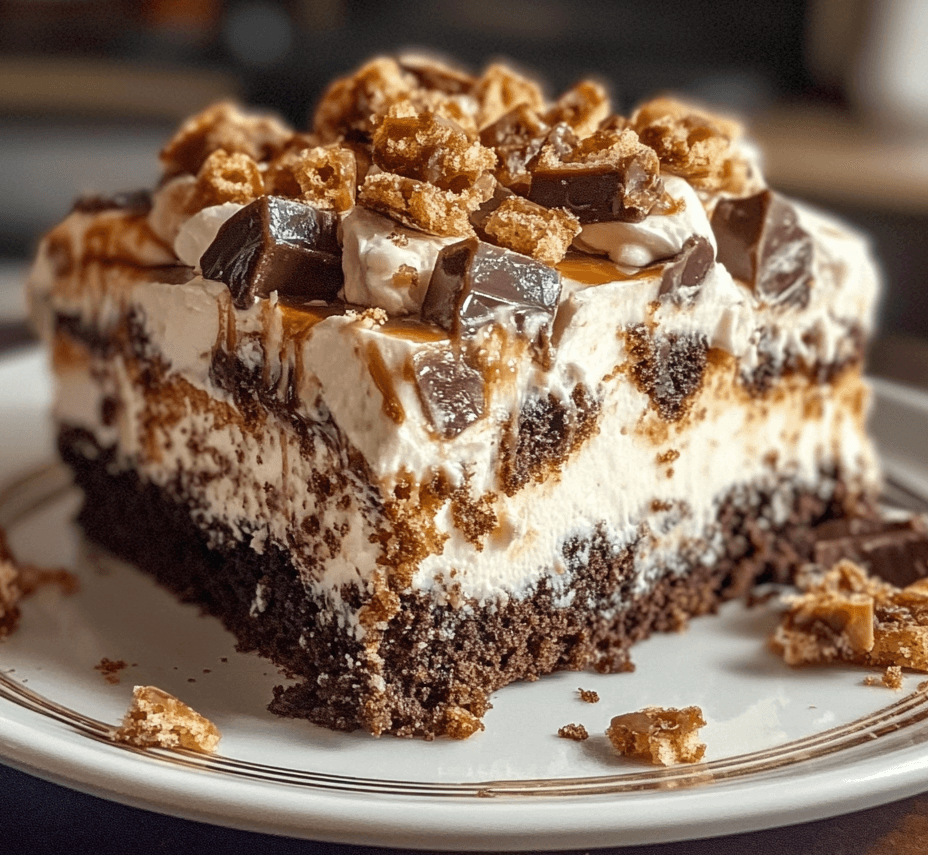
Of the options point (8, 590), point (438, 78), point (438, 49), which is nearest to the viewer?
point (8, 590)

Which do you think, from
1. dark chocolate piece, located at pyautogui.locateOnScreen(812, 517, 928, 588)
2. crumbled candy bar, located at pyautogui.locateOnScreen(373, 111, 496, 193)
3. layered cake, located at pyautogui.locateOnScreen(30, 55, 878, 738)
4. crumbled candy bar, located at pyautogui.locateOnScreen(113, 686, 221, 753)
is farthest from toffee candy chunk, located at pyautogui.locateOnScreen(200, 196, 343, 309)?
dark chocolate piece, located at pyautogui.locateOnScreen(812, 517, 928, 588)

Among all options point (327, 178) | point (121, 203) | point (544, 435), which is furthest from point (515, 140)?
point (121, 203)

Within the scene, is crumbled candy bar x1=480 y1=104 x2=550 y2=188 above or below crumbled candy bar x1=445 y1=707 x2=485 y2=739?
above

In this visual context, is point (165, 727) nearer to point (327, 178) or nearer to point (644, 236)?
point (327, 178)

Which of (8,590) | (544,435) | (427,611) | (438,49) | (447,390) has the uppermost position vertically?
(447,390)

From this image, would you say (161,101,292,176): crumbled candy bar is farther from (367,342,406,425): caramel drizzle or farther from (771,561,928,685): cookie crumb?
(771,561,928,685): cookie crumb

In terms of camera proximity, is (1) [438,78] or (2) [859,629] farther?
(1) [438,78]

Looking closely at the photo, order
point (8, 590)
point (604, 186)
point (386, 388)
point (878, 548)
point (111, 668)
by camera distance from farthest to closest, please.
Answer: point (878, 548) → point (8, 590) → point (111, 668) → point (604, 186) → point (386, 388)
